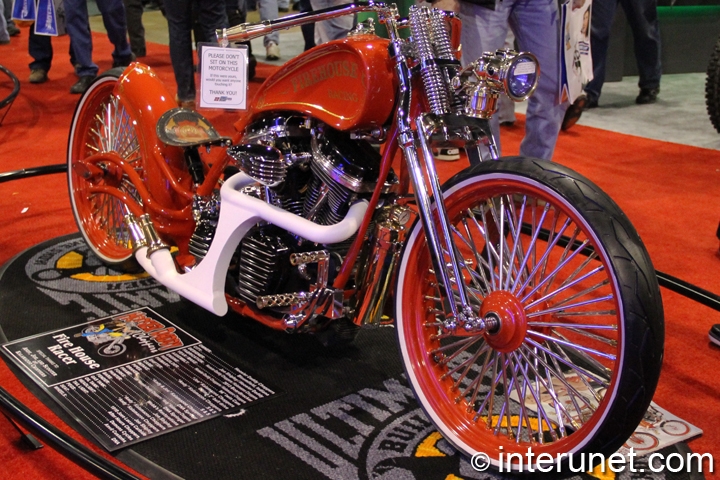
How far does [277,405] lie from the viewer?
2307 millimetres

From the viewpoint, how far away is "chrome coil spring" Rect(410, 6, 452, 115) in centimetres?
198

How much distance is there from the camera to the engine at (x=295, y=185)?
88.2 inches

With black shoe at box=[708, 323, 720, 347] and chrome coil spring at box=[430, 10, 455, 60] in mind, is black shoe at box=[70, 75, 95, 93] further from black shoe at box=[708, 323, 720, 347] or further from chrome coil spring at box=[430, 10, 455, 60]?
black shoe at box=[708, 323, 720, 347]

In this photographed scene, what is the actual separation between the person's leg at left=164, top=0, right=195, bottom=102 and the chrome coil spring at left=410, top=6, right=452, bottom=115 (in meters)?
3.60

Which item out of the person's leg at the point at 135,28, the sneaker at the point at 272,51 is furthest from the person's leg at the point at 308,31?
the person's leg at the point at 135,28

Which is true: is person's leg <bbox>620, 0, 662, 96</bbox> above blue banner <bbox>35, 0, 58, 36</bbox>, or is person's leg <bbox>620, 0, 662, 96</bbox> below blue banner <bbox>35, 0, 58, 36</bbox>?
below

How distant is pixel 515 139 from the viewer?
528 centimetres

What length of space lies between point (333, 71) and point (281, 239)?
544 millimetres

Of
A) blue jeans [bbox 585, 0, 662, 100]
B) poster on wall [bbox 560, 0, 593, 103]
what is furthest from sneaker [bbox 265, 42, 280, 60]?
poster on wall [bbox 560, 0, 593, 103]

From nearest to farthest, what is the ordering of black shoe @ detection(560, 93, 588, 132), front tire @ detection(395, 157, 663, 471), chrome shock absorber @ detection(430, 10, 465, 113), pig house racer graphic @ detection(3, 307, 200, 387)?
front tire @ detection(395, 157, 663, 471) < chrome shock absorber @ detection(430, 10, 465, 113) < pig house racer graphic @ detection(3, 307, 200, 387) < black shoe @ detection(560, 93, 588, 132)

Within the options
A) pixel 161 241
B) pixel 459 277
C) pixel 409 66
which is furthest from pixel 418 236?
pixel 161 241

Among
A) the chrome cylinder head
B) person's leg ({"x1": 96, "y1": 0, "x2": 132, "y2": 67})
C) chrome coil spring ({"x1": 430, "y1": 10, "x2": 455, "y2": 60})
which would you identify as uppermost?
chrome coil spring ({"x1": 430, "y1": 10, "x2": 455, "y2": 60})

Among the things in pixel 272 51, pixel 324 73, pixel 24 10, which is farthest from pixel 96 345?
pixel 272 51

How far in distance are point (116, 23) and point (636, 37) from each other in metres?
4.36
